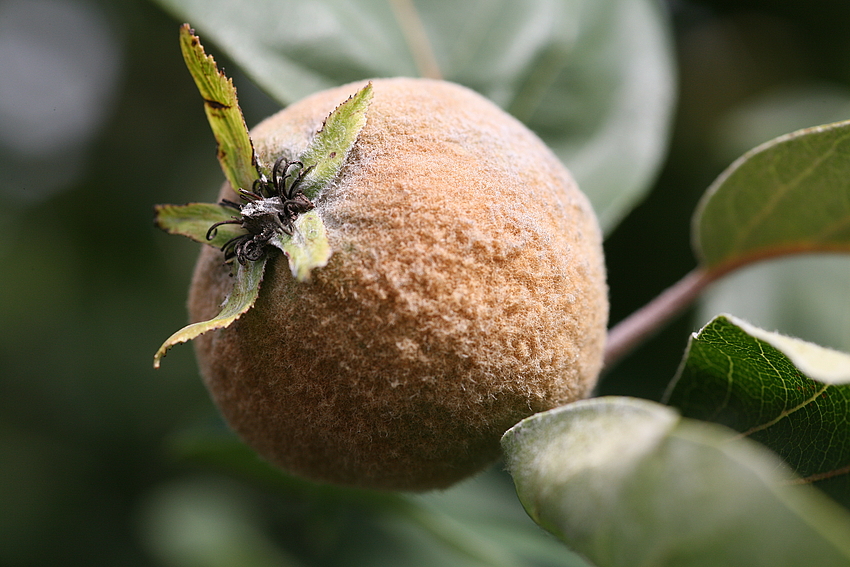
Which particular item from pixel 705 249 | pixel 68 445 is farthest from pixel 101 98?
pixel 705 249

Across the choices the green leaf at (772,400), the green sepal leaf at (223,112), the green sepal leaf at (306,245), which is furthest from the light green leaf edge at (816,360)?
the green sepal leaf at (223,112)

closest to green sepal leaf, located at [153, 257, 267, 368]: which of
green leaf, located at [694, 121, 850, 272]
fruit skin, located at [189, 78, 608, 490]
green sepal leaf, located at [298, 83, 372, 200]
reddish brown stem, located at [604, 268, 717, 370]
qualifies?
fruit skin, located at [189, 78, 608, 490]

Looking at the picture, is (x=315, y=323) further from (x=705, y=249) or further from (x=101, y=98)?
(x=101, y=98)

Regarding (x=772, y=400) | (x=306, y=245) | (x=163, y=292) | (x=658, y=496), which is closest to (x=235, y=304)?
(x=306, y=245)

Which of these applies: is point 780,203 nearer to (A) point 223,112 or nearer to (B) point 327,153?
(B) point 327,153

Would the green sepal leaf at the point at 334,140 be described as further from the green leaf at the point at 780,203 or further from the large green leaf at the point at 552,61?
the green leaf at the point at 780,203
